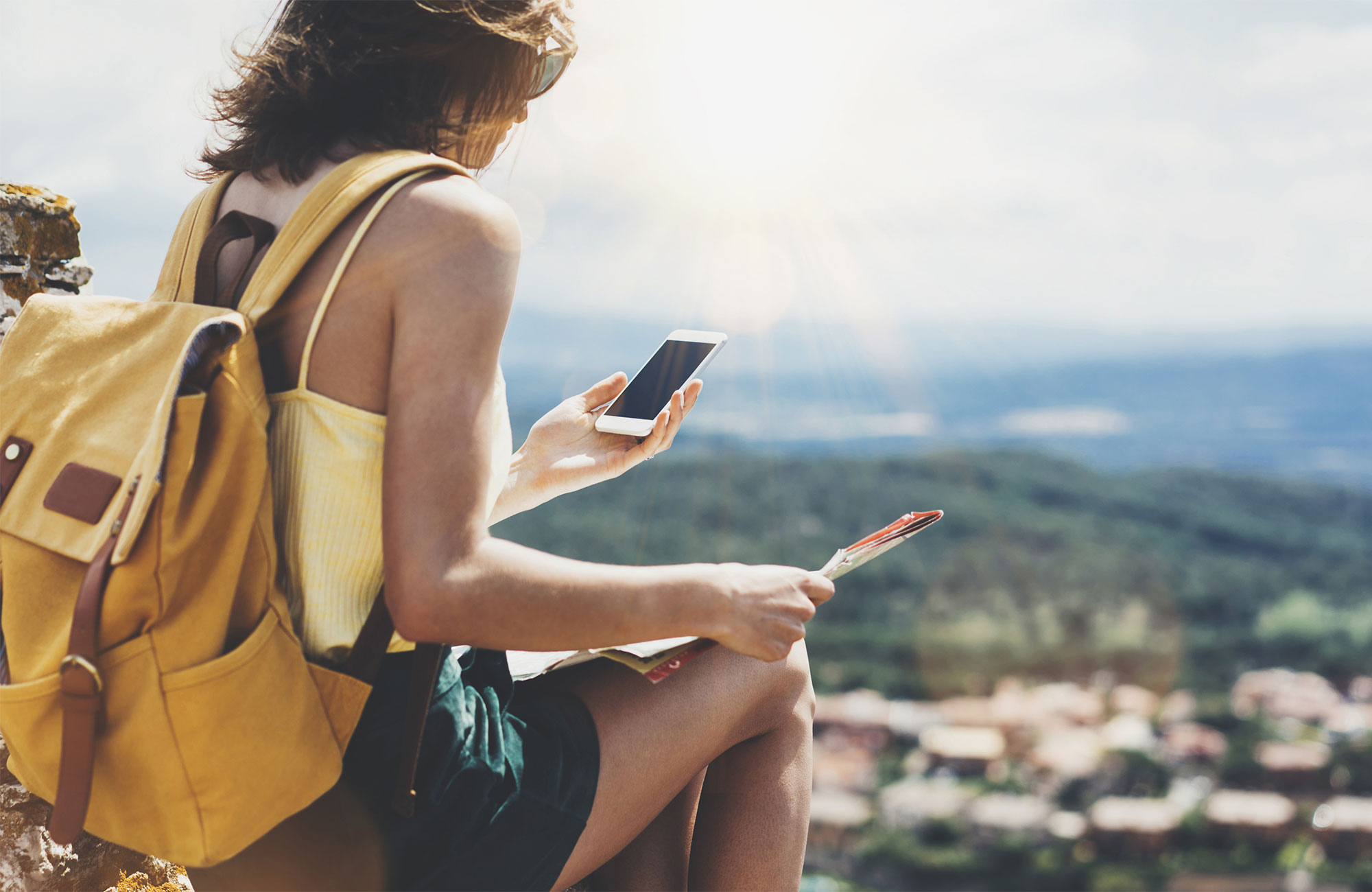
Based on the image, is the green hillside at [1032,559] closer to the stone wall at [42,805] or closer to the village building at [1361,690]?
the village building at [1361,690]

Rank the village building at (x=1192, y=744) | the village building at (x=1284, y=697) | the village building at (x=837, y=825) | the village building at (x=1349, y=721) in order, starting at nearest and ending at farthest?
1. the village building at (x=837, y=825)
2. the village building at (x=1192, y=744)
3. the village building at (x=1349, y=721)
4. the village building at (x=1284, y=697)

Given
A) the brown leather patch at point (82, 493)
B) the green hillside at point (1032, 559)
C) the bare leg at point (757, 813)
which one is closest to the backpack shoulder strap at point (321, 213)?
the brown leather patch at point (82, 493)

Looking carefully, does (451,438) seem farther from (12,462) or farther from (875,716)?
(875,716)

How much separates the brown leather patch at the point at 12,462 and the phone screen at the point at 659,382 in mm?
989

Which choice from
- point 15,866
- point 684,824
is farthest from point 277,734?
point 15,866

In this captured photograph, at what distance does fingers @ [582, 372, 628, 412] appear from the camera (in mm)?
1903

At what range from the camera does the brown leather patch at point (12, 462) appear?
1068 millimetres

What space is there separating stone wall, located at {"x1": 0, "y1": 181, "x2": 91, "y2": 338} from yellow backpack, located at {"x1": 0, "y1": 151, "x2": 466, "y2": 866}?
1.23 metres

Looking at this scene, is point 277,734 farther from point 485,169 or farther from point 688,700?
point 485,169

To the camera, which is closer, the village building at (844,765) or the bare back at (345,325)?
the bare back at (345,325)

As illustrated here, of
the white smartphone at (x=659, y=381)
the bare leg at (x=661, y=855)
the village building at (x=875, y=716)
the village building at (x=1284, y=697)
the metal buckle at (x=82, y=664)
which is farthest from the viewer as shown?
the village building at (x=1284, y=697)

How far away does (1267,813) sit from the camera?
86.2 feet

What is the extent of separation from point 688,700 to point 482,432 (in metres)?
0.56

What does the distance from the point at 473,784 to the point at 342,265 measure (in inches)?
24.6
